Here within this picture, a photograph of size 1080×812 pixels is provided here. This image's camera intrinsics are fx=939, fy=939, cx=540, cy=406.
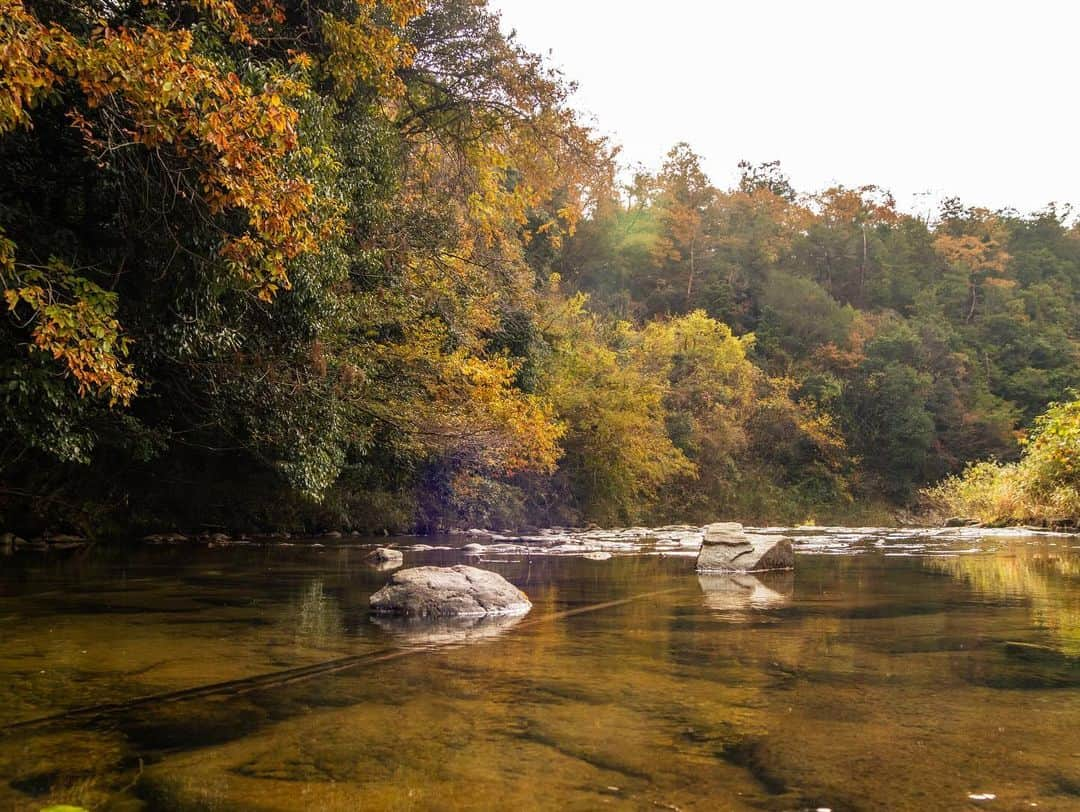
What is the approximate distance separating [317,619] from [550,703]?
3529 millimetres

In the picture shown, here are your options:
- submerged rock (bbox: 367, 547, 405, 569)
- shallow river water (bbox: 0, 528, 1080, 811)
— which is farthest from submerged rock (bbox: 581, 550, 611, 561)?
shallow river water (bbox: 0, 528, 1080, 811)

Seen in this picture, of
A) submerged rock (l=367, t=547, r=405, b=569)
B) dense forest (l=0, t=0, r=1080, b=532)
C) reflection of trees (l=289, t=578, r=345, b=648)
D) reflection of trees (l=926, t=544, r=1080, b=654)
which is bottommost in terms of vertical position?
submerged rock (l=367, t=547, r=405, b=569)

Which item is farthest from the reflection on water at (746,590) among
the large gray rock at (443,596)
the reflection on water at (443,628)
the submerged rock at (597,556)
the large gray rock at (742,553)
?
the submerged rock at (597,556)

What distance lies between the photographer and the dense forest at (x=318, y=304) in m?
7.55

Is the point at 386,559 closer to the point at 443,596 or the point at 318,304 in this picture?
the point at 318,304

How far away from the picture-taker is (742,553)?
40.6ft

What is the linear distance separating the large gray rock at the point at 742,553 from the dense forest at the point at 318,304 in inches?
212

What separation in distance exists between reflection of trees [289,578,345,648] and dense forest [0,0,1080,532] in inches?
87.5

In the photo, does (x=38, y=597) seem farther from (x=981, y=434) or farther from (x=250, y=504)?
(x=981, y=434)

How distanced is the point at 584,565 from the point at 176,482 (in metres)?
9.81

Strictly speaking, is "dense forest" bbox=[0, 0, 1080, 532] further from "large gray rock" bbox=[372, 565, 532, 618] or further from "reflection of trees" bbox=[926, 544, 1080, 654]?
"reflection of trees" bbox=[926, 544, 1080, 654]

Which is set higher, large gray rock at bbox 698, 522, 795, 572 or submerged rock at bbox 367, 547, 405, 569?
large gray rock at bbox 698, 522, 795, 572

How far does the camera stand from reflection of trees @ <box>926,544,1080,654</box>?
23.5ft

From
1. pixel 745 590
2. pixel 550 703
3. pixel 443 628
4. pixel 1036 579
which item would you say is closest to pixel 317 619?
pixel 443 628
